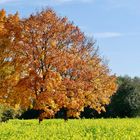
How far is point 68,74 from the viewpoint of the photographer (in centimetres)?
5797

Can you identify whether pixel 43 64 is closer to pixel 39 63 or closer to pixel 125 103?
pixel 39 63

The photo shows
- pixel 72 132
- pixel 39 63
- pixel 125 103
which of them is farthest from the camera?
pixel 125 103

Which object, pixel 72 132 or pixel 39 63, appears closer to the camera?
pixel 72 132

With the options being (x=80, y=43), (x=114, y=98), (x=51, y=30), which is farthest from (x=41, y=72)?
(x=114, y=98)

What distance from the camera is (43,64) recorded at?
51.8 metres

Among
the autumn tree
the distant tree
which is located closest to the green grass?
the autumn tree

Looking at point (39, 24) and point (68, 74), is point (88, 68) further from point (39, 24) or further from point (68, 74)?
point (39, 24)

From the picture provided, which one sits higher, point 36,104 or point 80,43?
point 80,43

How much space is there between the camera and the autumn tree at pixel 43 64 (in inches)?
1999

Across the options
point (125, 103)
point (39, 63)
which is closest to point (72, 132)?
point (39, 63)

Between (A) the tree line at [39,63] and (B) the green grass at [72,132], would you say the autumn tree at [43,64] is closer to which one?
(A) the tree line at [39,63]

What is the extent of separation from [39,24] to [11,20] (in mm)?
2907

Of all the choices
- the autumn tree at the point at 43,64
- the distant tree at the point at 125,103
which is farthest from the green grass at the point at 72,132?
the distant tree at the point at 125,103

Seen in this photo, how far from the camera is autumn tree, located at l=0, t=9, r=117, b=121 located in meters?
50.8
